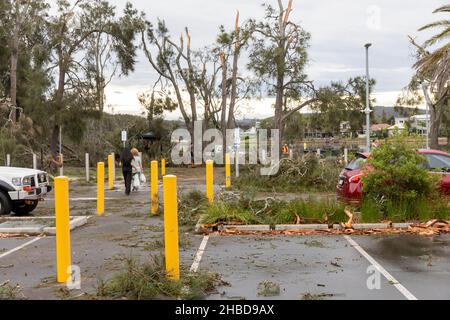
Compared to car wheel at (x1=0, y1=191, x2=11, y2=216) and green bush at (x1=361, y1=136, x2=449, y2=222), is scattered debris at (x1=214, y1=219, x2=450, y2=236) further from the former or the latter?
car wheel at (x1=0, y1=191, x2=11, y2=216)

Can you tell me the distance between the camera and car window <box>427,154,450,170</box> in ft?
41.4

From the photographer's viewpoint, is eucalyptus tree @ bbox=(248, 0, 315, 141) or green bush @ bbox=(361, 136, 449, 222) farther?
eucalyptus tree @ bbox=(248, 0, 315, 141)

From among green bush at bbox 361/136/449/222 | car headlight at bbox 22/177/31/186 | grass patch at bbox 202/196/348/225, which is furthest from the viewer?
car headlight at bbox 22/177/31/186

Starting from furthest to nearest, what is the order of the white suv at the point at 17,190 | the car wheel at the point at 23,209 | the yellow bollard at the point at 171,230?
the car wheel at the point at 23,209 < the white suv at the point at 17,190 < the yellow bollard at the point at 171,230

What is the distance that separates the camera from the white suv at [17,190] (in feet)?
43.5

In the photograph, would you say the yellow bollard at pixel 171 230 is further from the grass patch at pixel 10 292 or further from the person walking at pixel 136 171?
the person walking at pixel 136 171

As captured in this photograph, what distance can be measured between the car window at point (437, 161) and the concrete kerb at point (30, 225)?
301 inches

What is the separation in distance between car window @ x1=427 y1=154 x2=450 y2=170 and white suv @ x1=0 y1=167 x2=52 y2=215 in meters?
9.14

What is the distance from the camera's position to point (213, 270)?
7.61 metres

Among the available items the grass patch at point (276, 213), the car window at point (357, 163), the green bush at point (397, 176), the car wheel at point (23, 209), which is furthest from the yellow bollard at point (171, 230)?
the car wheel at point (23, 209)

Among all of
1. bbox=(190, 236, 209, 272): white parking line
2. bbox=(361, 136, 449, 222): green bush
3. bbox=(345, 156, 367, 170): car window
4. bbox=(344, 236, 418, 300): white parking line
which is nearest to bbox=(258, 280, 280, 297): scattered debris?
bbox=(190, 236, 209, 272): white parking line

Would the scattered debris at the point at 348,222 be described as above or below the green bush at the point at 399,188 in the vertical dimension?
below
